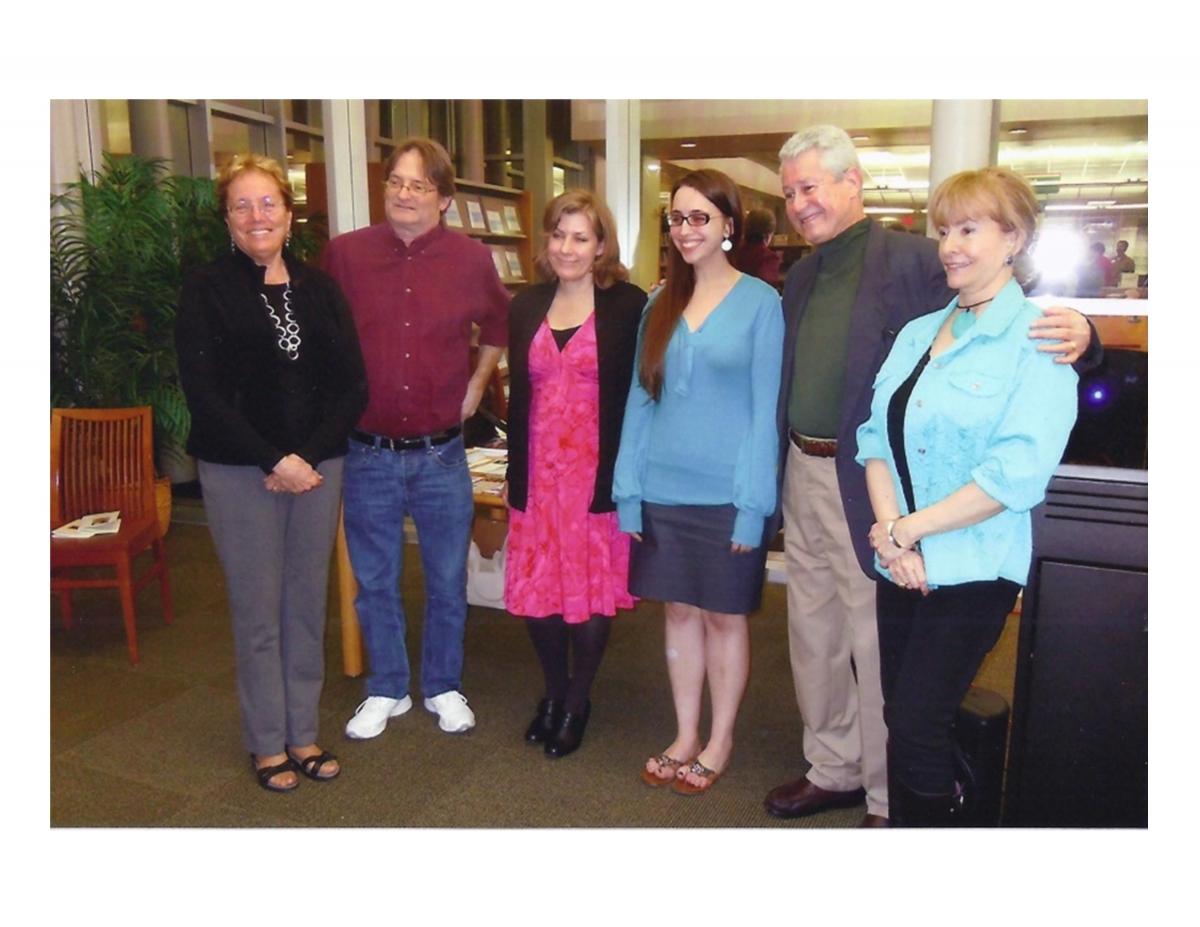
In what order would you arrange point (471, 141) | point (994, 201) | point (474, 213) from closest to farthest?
point (994, 201) → point (471, 141) → point (474, 213)

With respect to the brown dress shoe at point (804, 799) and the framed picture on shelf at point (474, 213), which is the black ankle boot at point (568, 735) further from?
the framed picture on shelf at point (474, 213)

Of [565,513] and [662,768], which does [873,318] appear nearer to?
[565,513]

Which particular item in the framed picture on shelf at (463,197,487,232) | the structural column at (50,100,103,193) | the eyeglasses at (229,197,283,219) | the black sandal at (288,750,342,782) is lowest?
the black sandal at (288,750,342,782)

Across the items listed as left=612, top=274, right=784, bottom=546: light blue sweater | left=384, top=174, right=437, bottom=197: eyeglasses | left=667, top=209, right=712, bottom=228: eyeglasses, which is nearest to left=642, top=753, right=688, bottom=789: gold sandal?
left=612, top=274, right=784, bottom=546: light blue sweater

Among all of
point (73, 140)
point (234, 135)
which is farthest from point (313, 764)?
point (234, 135)

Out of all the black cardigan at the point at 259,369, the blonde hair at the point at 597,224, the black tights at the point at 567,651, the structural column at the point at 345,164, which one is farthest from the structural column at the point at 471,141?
the black tights at the point at 567,651

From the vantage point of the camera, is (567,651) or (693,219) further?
(567,651)

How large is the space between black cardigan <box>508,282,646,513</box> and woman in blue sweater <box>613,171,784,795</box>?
0.06 metres

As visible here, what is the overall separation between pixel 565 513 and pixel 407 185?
881 mm

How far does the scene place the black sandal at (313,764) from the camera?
2.37m

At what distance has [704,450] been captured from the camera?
2107 mm

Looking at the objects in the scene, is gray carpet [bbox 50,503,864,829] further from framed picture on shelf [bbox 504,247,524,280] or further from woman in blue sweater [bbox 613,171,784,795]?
framed picture on shelf [bbox 504,247,524,280]

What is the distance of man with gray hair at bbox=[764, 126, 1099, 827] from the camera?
1902 mm
